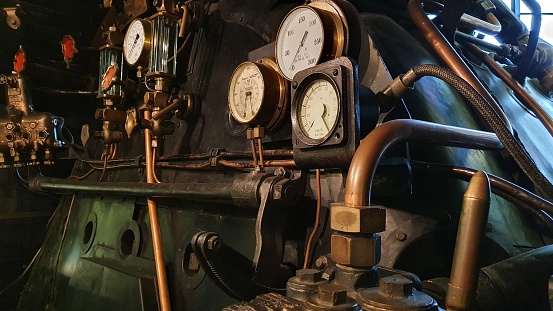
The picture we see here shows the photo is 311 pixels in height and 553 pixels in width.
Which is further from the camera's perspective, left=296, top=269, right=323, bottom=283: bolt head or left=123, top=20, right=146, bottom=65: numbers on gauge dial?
left=123, top=20, right=146, bottom=65: numbers on gauge dial

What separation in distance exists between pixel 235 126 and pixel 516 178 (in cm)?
96

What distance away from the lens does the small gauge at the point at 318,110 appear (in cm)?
87

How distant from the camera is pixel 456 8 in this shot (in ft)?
4.27

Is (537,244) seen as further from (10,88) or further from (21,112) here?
(10,88)

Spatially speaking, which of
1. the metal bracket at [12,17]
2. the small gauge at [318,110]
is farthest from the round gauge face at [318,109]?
the metal bracket at [12,17]

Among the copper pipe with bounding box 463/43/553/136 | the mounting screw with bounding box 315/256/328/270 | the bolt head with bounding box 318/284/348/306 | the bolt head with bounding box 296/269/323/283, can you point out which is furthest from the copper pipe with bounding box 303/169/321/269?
the copper pipe with bounding box 463/43/553/136

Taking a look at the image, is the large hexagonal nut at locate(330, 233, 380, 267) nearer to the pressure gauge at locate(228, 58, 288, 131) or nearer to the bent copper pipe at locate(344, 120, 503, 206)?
the bent copper pipe at locate(344, 120, 503, 206)

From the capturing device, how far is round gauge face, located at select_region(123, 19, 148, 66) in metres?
1.64

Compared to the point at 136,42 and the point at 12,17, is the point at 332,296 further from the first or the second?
the point at 12,17

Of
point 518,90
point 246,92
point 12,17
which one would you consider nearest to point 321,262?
point 246,92

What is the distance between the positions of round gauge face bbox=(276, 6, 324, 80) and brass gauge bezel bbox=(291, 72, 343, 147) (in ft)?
0.34

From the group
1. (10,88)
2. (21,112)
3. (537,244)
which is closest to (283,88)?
(537,244)

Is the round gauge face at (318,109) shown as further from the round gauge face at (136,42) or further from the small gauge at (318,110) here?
the round gauge face at (136,42)

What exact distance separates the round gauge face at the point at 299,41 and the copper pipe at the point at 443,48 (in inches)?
15.1
